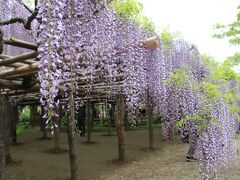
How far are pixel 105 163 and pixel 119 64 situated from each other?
176 inches

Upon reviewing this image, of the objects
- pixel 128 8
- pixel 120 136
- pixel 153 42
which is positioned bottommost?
pixel 120 136

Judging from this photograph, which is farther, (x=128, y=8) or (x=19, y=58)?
(x=128, y=8)

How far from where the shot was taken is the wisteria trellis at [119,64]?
2650 millimetres

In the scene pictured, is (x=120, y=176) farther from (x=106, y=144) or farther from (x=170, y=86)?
(x=106, y=144)

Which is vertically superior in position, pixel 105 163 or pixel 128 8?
pixel 128 8

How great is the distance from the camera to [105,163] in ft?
34.0

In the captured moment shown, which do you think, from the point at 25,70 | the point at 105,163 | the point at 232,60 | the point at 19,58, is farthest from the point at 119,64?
the point at 232,60

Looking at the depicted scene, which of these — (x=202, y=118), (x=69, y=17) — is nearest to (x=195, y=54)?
(x=202, y=118)

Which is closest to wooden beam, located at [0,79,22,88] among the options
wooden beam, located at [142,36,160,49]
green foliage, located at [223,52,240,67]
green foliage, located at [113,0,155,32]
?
green foliage, located at [113,0,155,32]

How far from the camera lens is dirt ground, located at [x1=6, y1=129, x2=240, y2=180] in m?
8.66

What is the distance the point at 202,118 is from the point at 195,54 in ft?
13.0

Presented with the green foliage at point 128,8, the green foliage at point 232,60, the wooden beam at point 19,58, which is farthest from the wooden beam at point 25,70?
the green foliage at point 232,60

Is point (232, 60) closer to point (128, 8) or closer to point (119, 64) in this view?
point (119, 64)

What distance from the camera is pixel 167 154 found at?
37.8ft
